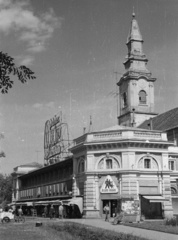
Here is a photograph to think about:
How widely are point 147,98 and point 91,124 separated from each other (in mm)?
33518

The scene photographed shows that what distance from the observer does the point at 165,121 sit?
77125mm

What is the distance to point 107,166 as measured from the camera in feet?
169

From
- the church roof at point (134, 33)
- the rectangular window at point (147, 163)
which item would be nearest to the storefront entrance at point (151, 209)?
the rectangular window at point (147, 163)

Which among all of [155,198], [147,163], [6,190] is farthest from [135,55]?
[6,190]

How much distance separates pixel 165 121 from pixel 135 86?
17.9 m

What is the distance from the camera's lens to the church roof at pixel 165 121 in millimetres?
72775

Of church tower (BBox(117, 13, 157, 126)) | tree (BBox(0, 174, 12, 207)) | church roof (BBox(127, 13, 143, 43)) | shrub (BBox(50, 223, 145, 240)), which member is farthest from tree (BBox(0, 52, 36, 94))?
tree (BBox(0, 174, 12, 207))

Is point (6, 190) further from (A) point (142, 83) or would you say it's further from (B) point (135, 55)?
(B) point (135, 55)

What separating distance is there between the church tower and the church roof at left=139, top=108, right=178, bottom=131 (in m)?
5.19

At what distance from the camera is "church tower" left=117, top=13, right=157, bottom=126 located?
303ft

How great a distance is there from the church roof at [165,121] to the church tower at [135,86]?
5.19m

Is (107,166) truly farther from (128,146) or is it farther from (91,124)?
(91,124)

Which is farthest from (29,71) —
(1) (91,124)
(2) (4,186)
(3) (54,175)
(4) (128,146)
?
(2) (4,186)

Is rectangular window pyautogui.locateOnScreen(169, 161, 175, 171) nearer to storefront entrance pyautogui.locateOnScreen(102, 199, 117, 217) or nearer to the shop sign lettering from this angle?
the shop sign lettering
